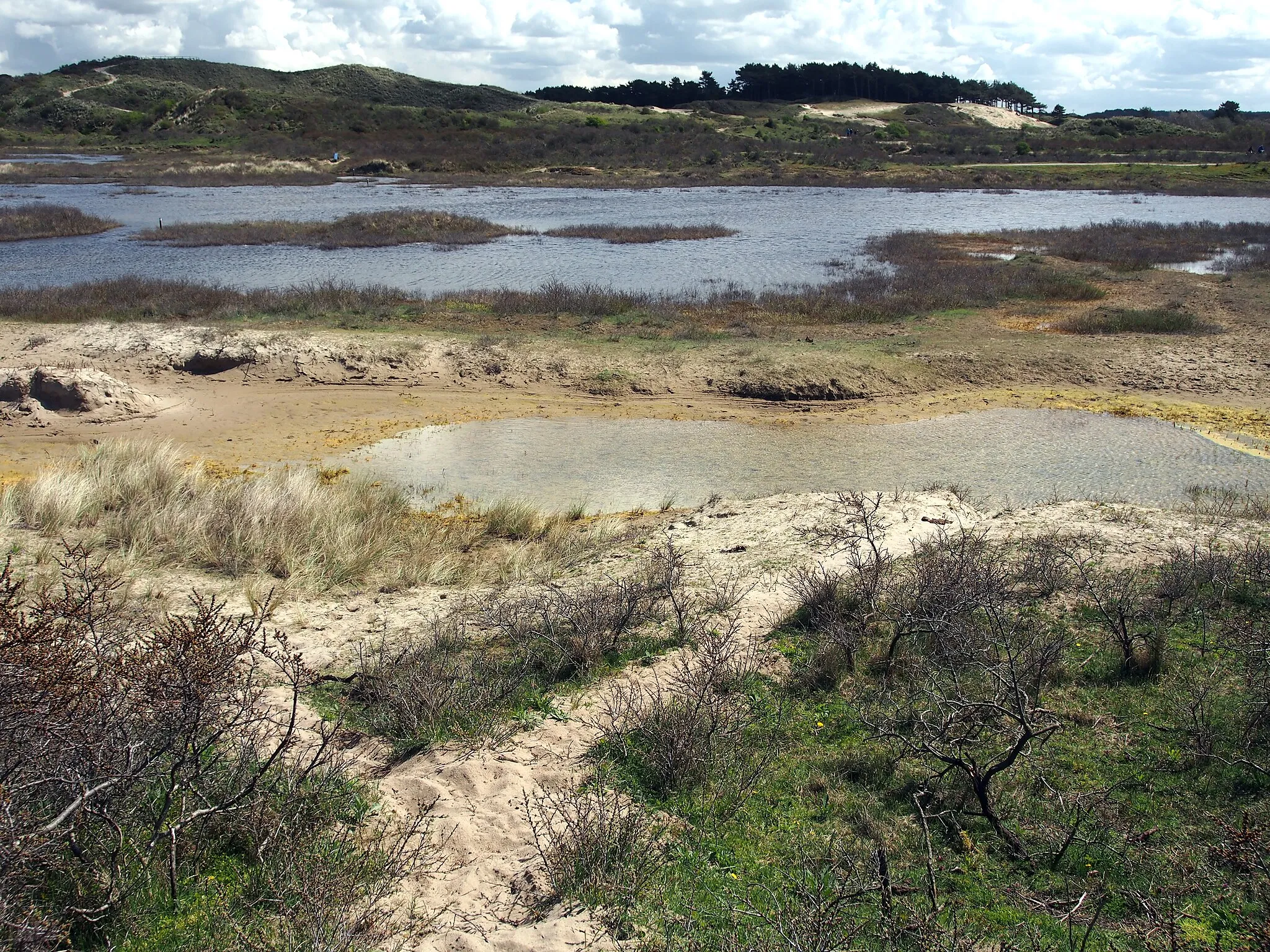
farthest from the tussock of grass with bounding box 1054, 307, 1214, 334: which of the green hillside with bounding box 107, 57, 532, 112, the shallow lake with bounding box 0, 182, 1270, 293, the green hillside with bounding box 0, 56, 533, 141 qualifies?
the green hillside with bounding box 107, 57, 532, 112

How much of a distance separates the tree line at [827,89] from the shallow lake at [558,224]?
77.0 metres

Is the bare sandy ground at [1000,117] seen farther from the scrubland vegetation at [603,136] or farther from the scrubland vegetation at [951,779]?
the scrubland vegetation at [951,779]

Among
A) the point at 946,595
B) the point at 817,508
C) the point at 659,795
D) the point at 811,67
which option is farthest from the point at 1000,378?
the point at 811,67

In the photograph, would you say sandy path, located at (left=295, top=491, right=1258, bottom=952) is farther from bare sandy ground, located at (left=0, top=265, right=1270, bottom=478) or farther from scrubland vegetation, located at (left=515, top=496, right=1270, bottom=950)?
bare sandy ground, located at (left=0, top=265, right=1270, bottom=478)

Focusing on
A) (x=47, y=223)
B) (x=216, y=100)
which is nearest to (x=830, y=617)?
(x=47, y=223)

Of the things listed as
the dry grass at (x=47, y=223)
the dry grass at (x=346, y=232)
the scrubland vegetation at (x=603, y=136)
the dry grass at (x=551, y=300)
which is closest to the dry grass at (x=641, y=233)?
the dry grass at (x=346, y=232)

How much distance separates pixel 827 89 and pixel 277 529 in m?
125

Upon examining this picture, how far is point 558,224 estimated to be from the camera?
35.5 m

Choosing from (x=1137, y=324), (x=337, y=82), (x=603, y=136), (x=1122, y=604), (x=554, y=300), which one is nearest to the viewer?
(x=1122, y=604)

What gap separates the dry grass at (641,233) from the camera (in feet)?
103

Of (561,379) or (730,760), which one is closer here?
(730,760)

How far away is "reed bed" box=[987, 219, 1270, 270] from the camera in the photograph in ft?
85.0

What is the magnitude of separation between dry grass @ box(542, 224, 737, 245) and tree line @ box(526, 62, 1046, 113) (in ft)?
312

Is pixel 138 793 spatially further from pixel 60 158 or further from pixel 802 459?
pixel 60 158
